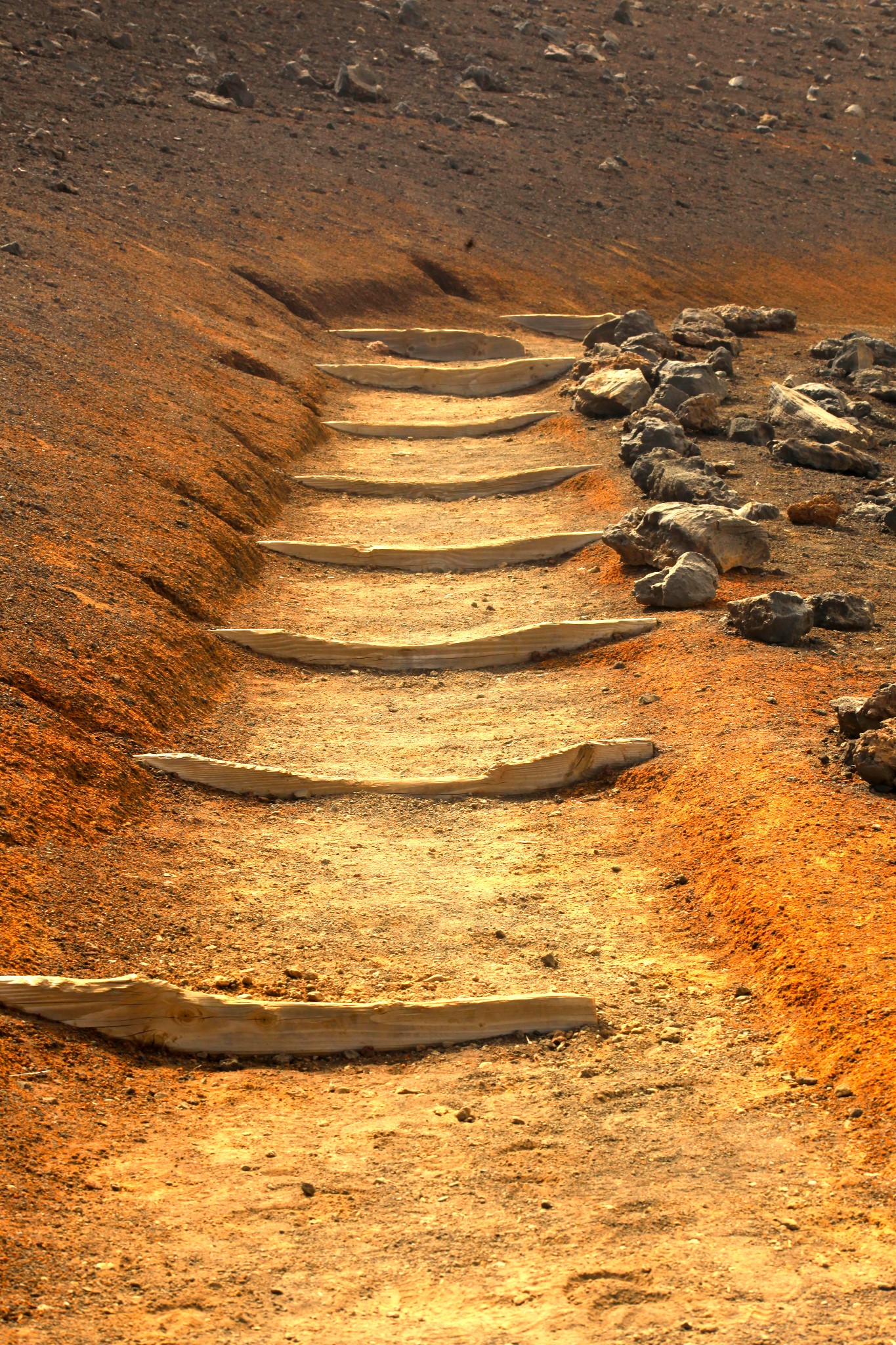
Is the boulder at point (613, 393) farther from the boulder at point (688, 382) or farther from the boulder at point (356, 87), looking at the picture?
the boulder at point (356, 87)

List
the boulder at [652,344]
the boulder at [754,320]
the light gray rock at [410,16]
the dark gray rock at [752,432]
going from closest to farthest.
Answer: the dark gray rock at [752,432] < the boulder at [652,344] < the boulder at [754,320] < the light gray rock at [410,16]

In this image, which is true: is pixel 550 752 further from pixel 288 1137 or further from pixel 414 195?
pixel 414 195

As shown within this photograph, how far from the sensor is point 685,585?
30.5 ft

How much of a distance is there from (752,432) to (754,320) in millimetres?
6537

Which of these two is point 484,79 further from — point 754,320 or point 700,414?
point 700,414

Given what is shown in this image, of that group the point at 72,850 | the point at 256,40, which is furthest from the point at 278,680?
the point at 256,40

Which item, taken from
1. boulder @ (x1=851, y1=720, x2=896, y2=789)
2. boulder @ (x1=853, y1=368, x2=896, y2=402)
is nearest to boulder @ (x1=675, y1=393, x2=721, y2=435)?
boulder @ (x1=853, y1=368, x2=896, y2=402)

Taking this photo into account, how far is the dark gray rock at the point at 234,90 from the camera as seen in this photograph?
78.2ft

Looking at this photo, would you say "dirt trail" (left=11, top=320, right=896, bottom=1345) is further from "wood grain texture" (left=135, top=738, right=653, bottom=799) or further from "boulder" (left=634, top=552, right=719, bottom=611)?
"boulder" (left=634, top=552, right=719, bottom=611)

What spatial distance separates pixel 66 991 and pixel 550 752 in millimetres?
3429

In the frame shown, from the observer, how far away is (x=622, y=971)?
571cm

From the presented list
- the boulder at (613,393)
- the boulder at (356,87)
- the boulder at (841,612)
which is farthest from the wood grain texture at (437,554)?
the boulder at (356,87)

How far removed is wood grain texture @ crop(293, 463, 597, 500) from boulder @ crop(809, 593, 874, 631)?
14.5 ft

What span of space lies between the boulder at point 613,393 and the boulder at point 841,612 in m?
6.05
